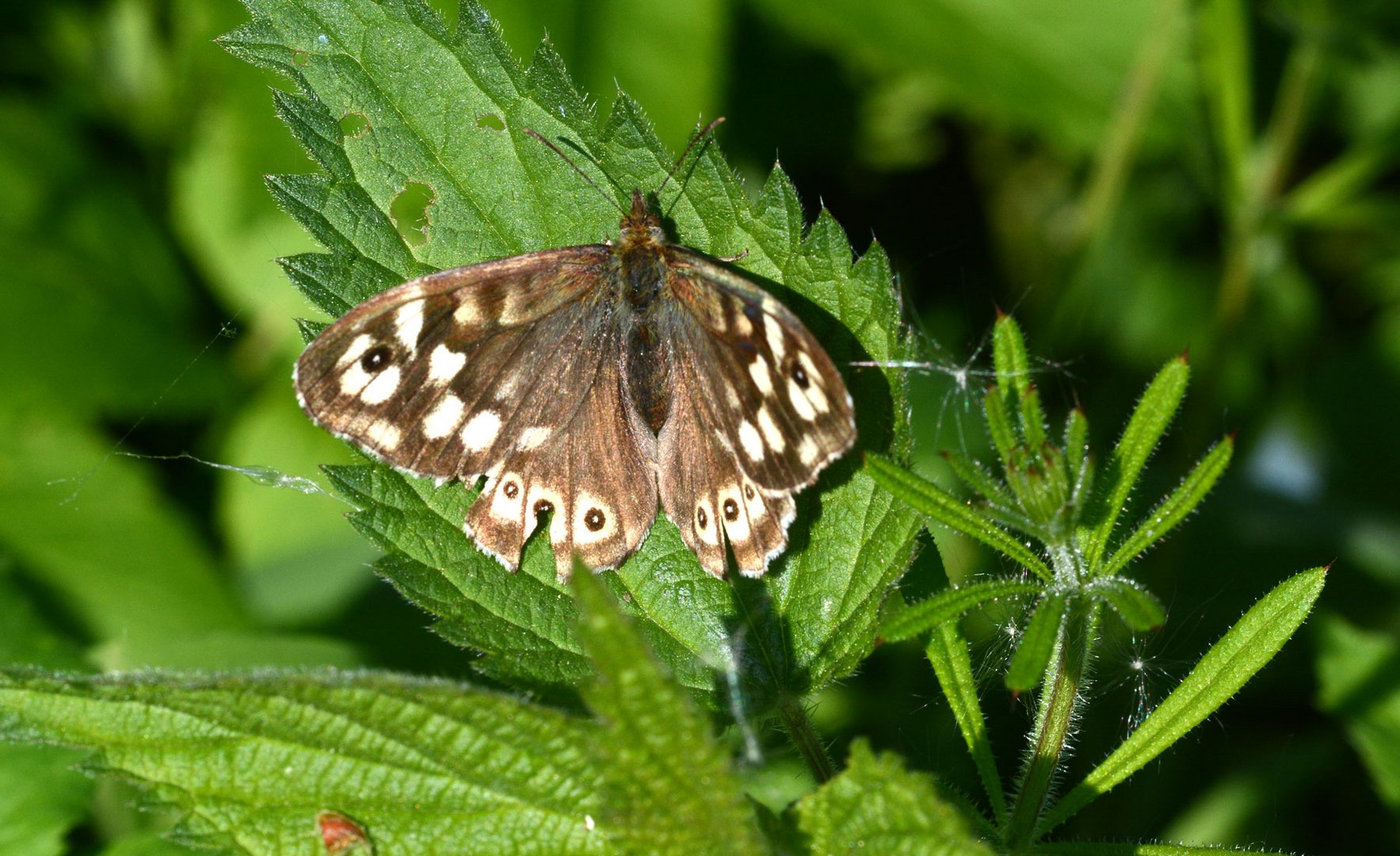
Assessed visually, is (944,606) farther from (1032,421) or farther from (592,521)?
(592,521)

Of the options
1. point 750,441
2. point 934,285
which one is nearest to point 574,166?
point 750,441

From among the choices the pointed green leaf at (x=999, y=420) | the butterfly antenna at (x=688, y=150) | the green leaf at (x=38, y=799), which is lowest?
the green leaf at (x=38, y=799)

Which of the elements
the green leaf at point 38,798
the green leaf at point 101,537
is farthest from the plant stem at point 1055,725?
the green leaf at point 101,537

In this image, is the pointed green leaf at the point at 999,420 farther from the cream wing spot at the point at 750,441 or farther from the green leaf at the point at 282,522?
the green leaf at the point at 282,522

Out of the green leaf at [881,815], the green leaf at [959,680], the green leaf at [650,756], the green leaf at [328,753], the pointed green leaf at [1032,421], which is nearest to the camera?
the green leaf at [650,756]

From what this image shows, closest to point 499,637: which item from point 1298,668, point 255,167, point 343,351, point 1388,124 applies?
point 343,351

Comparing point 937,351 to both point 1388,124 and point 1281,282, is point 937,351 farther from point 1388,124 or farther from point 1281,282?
point 1388,124
